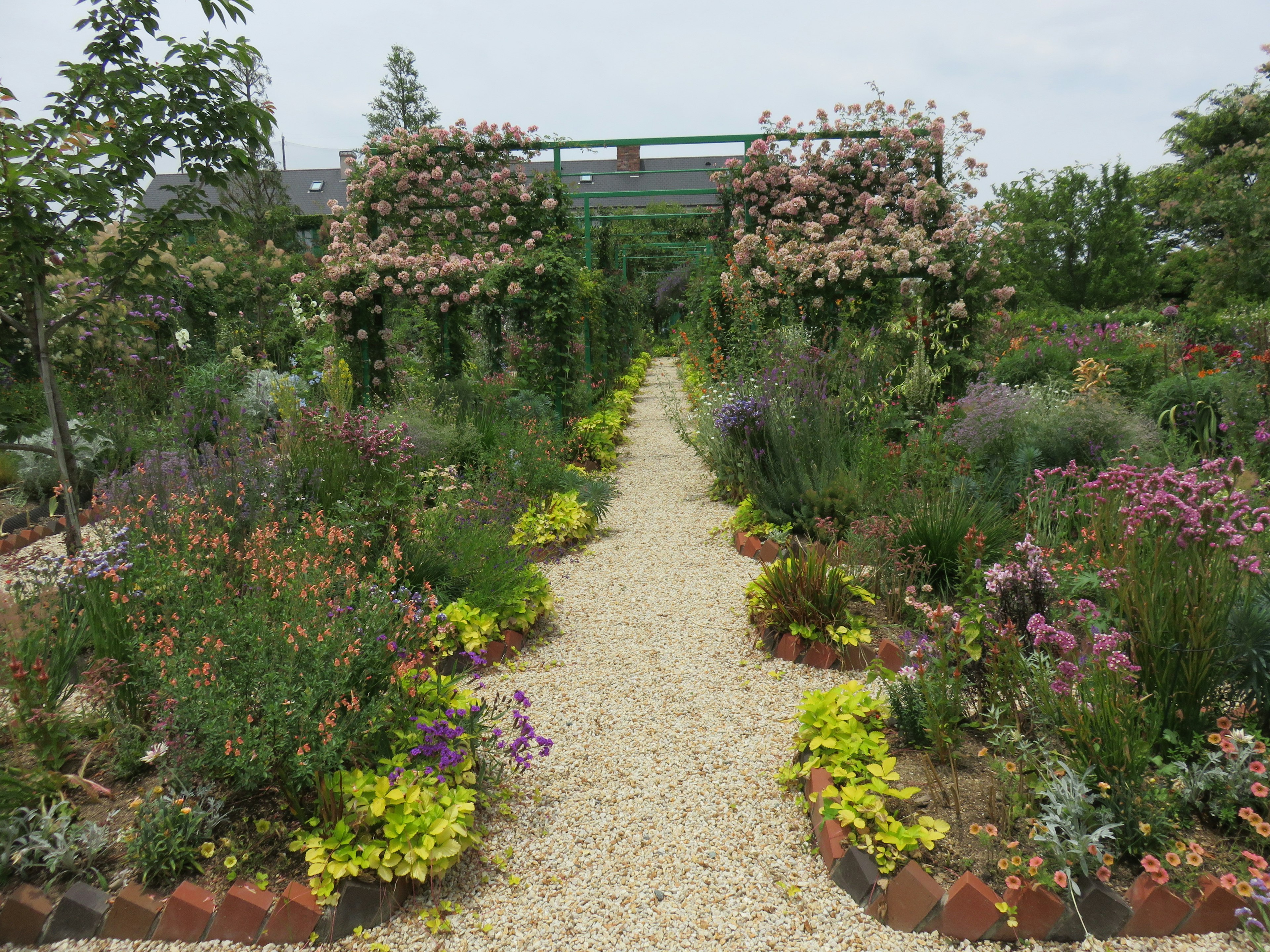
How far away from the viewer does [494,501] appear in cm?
527

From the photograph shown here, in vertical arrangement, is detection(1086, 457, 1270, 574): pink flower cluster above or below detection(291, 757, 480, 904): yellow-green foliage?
above

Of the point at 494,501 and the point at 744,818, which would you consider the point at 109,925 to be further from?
the point at 494,501

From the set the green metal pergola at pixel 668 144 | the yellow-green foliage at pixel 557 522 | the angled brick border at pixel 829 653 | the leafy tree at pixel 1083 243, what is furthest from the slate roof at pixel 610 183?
the angled brick border at pixel 829 653

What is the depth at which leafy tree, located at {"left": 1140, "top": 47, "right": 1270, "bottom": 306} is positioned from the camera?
53.4 ft

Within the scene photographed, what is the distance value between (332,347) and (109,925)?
7.80m

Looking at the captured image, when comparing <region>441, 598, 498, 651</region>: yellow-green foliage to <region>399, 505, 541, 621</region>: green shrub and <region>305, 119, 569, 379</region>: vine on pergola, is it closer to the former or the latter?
<region>399, 505, 541, 621</region>: green shrub

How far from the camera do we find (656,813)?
260 cm

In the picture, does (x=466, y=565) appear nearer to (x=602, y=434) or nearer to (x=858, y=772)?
(x=858, y=772)

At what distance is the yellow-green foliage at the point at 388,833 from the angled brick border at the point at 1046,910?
126 cm

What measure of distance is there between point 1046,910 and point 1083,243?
21.1 m

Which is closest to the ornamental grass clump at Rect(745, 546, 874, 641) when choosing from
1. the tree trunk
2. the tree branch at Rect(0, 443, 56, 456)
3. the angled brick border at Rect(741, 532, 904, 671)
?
the angled brick border at Rect(741, 532, 904, 671)

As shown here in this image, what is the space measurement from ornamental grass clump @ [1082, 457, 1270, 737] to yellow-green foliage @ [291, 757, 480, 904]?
2.15 metres

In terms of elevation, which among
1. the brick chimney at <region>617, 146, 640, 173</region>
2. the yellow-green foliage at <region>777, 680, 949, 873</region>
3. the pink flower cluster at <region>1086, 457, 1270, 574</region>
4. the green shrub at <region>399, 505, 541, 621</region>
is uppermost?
the brick chimney at <region>617, 146, 640, 173</region>

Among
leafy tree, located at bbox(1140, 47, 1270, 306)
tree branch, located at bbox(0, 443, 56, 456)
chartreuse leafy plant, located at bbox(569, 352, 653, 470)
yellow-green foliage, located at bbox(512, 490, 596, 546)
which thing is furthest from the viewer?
leafy tree, located at bbox(1140, 47, 1270, 306)
